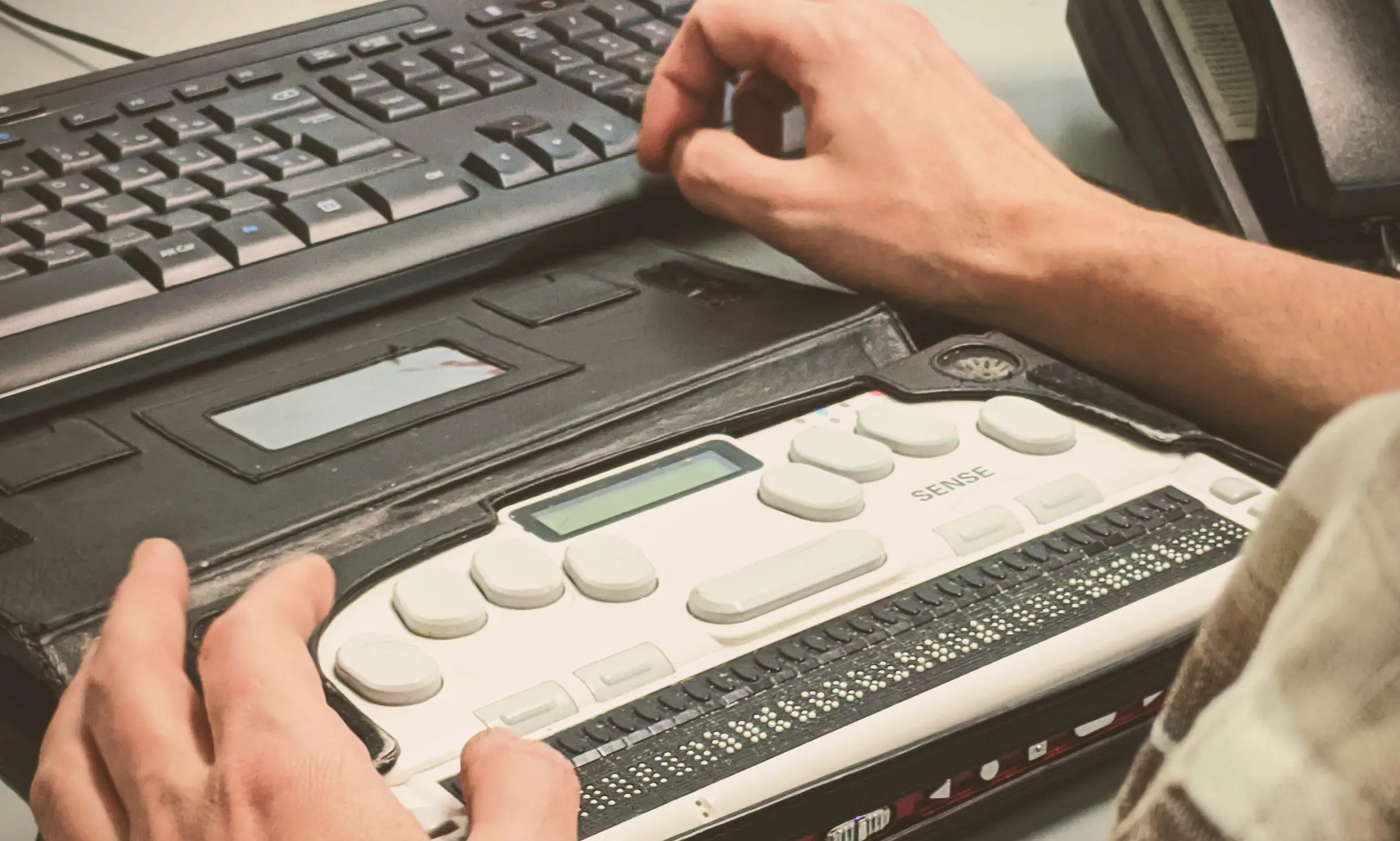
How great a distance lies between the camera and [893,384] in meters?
0.50

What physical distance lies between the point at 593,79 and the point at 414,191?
13 centimetres

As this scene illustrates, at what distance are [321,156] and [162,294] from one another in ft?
0.34

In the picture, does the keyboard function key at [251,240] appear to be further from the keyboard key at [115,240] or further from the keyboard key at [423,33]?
the keyboard key at [423,33]

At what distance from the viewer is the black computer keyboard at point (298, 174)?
1.68 ft

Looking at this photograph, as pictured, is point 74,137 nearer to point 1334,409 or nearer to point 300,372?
point 300,372

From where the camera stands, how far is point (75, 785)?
371mm

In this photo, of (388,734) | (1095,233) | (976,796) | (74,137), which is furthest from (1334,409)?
(74,137)

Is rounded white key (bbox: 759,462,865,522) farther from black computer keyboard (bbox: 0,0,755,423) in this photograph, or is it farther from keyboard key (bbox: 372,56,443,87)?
keyboard key (bbox: 372,56,443,87)

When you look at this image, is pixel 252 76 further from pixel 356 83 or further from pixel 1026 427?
pixel 1026 427

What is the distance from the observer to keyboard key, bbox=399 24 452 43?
685mm

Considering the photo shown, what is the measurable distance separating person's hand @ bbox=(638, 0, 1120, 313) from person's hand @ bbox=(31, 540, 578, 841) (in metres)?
0.28

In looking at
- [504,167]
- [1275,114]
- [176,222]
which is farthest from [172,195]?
[1275,114]

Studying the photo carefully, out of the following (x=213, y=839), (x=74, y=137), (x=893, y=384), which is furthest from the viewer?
(x=74, y=137)

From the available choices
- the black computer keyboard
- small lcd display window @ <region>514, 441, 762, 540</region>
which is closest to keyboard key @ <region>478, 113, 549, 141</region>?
the black computer keyboard
